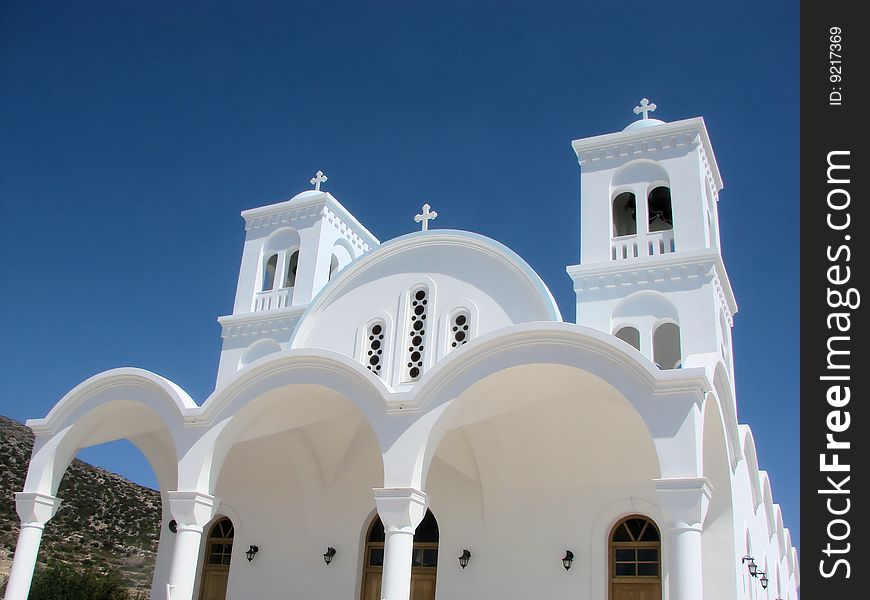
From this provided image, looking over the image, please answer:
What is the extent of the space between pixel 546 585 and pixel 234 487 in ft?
22.3

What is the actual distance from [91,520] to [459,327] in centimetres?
2352

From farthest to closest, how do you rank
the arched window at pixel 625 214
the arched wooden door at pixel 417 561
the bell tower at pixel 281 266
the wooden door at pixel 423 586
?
1. the bell tower at pixel 281 266
2. the arched window at pixel 625 214
3. the arched wooden door at pixel 417 561
4. the wooden door at pixel 423 586

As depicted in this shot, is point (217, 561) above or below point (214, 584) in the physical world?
above

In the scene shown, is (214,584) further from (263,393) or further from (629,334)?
(629,334)

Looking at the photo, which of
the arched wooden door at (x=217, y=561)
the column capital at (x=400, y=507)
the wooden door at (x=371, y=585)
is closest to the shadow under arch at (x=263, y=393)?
the column capital at (x=400, y=507)

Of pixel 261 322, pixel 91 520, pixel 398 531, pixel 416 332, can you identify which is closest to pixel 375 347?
pixel 416 332

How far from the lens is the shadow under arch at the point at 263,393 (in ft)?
39.7

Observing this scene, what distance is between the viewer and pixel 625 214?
16.4 meters

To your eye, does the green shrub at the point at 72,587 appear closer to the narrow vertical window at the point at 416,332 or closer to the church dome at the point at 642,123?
the narrow vertical window at the point at 416,332

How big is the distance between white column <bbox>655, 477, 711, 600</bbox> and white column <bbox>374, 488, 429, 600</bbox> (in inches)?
123

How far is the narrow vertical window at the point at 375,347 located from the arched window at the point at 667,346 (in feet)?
16.1
